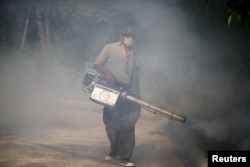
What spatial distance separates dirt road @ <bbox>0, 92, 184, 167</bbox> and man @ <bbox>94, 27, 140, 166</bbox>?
276 millimetres

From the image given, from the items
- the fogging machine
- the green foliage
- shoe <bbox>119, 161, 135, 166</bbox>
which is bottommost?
shoe <bbox>119, 161, 135, 166</bbox>

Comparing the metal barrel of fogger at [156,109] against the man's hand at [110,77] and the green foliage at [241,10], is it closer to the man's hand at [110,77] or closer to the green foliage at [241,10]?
the man's hand at [110,77]

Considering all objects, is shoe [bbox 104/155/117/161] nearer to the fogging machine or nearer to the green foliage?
the fogging machine

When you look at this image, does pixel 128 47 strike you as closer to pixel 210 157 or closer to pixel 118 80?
pixel 118 80

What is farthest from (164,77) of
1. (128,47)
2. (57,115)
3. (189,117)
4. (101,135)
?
(128,47)

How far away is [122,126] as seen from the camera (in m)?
5.41

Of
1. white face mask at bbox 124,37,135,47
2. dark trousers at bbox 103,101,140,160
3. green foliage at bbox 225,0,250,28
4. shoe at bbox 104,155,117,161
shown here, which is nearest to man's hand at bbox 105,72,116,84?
dark trousers at bbox 103,101,140,160

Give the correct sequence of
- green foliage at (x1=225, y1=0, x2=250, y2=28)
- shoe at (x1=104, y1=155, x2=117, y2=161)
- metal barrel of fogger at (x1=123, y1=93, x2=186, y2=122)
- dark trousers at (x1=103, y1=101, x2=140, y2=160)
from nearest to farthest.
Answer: green foliage at (x1=225, y1=0, x2=250, y2=28), metal barrel of fogger at (x1=123, y1=93, x2=186, y2=122), dark trousers at (x1=103, y1=101, x2=140, y2=160), shoe at (x1=104, y1=155, x2=117, y2=161)

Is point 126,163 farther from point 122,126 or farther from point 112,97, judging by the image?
point 112,97

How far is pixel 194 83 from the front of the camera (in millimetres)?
9406

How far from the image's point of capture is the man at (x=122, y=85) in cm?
537

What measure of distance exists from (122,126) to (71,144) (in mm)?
1270

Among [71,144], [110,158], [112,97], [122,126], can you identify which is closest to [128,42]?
[112,97]

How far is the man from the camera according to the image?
537 cm
